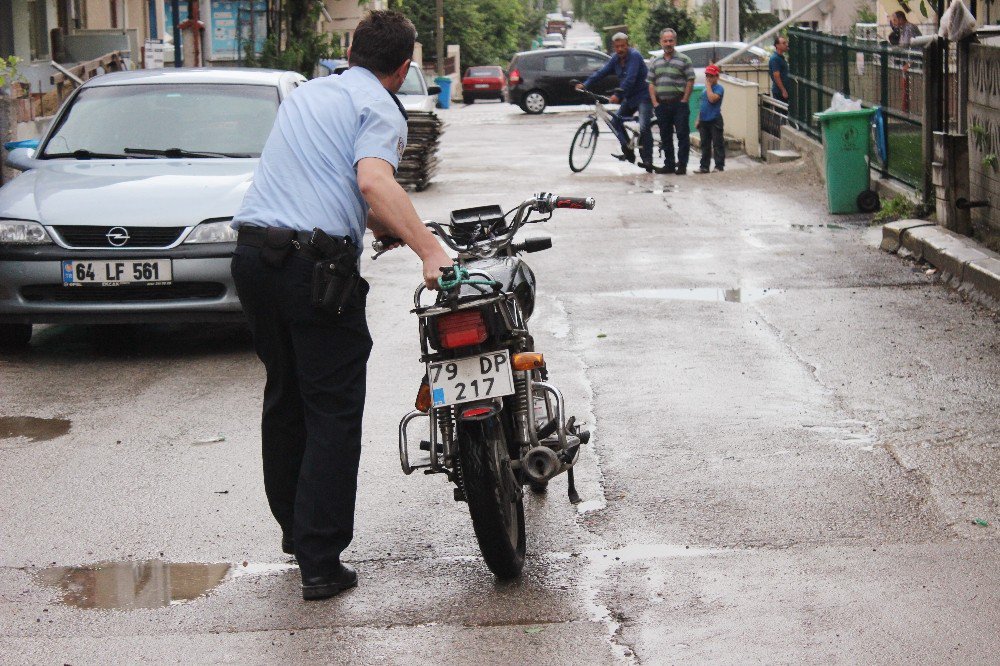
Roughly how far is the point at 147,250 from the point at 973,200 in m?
6.67

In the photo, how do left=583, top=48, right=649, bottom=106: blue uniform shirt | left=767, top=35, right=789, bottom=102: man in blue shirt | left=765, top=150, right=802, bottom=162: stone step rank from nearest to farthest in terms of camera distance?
left=765, top=150, right=802, bottom=162: stone step
left=583, top=48, right=649, bottom=106: blue uniform shirt
left=767, top=35, right=789, bottom=102: man in blue shirt

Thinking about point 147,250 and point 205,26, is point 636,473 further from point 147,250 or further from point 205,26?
point 205,26

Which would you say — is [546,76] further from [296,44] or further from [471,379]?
[471,379]

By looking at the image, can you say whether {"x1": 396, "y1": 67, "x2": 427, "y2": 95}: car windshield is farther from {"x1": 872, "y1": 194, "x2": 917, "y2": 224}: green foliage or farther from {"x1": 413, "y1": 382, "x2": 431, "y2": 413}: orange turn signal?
{"x1": 413, "y1": 382, "x2": 431, "y2": 413}: orange turn signal

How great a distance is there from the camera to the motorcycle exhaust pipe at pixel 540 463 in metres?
4.73

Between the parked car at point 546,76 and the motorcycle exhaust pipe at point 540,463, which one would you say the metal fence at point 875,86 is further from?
the parked car at point 546,76

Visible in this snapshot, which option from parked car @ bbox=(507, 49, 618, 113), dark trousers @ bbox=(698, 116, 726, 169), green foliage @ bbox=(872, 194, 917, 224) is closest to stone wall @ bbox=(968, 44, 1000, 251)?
green foliage @ bbox=(872, 194, 917, 224)

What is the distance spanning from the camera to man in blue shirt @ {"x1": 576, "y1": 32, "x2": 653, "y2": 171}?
20.1 metres

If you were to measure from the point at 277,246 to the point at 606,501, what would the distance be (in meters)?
1.83

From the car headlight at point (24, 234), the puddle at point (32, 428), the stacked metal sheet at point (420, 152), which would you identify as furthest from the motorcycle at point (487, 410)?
the stacked metal sheet at point (420, 152)

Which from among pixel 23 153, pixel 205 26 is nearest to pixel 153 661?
pixel 23 153

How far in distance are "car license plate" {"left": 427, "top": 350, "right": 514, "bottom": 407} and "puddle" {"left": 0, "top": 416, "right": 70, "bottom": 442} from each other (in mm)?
2942

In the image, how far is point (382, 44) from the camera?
15.5 ft

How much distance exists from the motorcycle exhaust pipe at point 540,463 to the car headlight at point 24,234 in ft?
14.9
